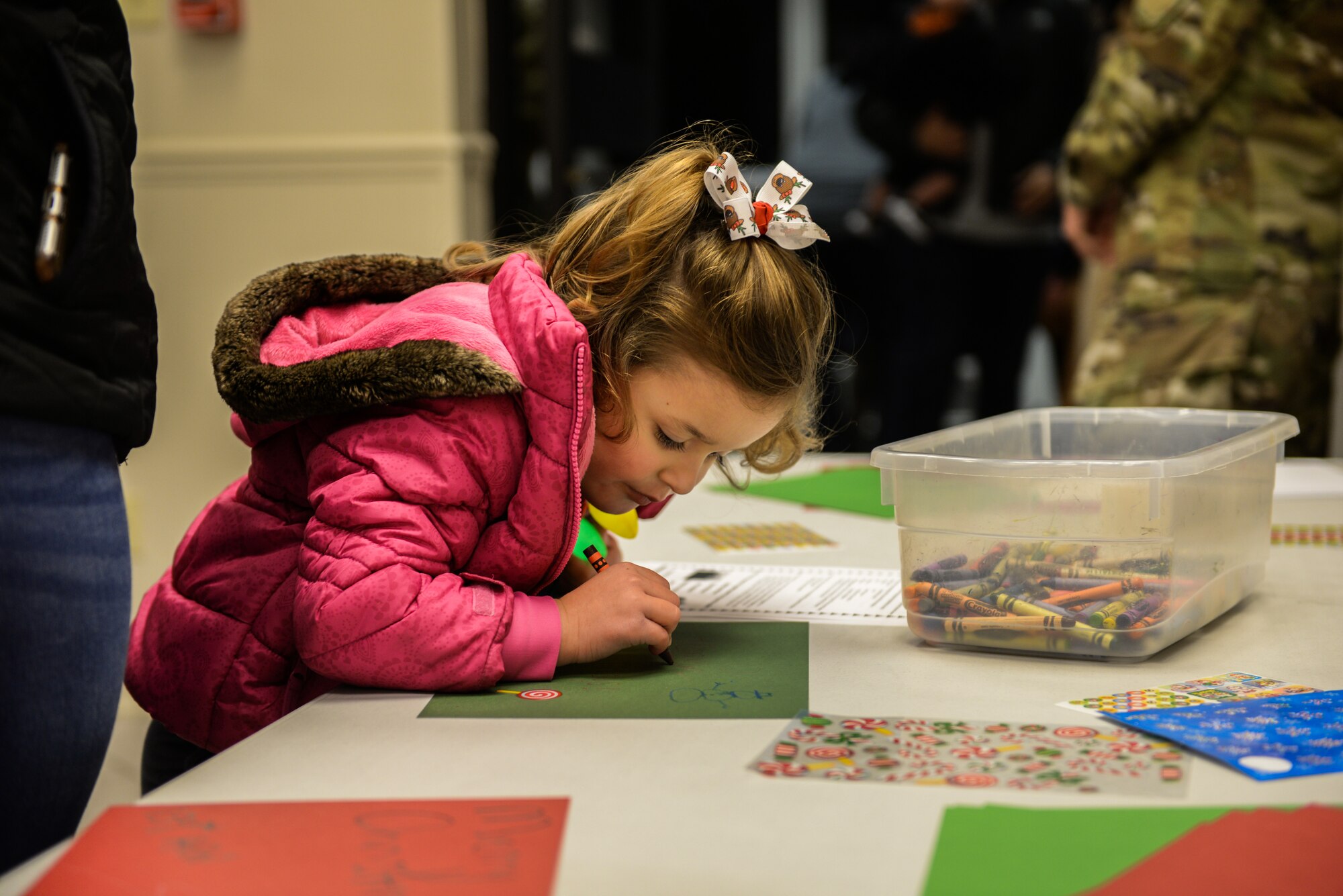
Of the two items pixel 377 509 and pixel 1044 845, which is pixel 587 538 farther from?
pixel 1044 845

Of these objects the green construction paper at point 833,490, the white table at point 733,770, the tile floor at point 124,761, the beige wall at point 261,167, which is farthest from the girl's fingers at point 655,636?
the beige wall at point 261,167

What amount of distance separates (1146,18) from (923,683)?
1.49 metres

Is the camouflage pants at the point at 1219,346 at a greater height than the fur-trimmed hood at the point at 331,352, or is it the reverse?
the fur-trimmed hood at the point at 331,352

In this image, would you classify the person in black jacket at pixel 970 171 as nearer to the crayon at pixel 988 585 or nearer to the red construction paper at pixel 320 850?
the crayon at pixel 988 585

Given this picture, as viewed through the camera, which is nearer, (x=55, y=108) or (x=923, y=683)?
(x=55, y=108)

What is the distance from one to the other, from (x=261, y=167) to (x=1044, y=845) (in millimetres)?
2579

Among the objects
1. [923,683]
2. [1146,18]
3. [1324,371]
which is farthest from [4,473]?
[1324,371]

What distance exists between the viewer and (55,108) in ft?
2.31

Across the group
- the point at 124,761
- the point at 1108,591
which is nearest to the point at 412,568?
the point at 1108,591

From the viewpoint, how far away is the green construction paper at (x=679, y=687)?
30.9 inches

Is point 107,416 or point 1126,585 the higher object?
point 107,416

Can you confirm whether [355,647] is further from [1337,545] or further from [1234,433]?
[1337,545]

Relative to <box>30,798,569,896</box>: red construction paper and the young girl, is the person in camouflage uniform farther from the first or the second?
<box>30,798,569,896</box>: red construction paper

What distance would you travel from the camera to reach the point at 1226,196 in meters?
1.95
